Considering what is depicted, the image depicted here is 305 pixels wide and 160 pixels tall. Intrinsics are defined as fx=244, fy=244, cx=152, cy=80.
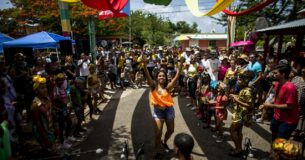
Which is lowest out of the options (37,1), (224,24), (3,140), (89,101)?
(89,101)

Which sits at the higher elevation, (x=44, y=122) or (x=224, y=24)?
(x=224, y=24)

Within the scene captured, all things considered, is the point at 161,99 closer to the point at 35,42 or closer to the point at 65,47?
the point at 35,42

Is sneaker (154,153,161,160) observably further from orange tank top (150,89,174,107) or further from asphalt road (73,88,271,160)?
orange tank top (150,89,174,107)

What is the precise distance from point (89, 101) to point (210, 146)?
360cm

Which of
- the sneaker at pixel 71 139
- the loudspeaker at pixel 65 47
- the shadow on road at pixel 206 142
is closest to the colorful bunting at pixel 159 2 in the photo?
the shadow on road at pixel 206 142

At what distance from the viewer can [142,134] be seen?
6.16m

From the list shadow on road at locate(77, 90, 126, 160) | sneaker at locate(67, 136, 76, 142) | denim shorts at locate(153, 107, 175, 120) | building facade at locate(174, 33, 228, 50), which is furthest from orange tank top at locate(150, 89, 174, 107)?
building facade at locate(174, 33, 228, 50)

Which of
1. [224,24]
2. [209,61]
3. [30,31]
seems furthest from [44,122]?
[30,31]

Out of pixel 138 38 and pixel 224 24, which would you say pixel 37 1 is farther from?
pixel 138 38

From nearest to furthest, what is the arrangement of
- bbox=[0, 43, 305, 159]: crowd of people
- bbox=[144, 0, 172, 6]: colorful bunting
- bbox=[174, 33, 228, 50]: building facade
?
1. bbox=[144, 0, 172, 6]: colorful bunting
2. bbox=[0, 43, 305, 159]: crowd of people
3. bbox=[174, 33, 228, 50]: building facade

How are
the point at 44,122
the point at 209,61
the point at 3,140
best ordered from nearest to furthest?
1. the point at 3,140
2. the point at 44,122
3. the point at 209,61

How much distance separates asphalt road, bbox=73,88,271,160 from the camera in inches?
199

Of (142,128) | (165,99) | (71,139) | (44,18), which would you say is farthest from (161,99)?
(44,18)

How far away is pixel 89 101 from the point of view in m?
7.02
